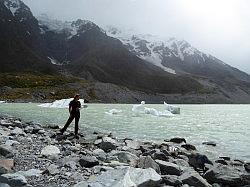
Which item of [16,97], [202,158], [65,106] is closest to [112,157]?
[202,158]

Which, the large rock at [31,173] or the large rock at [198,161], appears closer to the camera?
the large rock at [31,173]

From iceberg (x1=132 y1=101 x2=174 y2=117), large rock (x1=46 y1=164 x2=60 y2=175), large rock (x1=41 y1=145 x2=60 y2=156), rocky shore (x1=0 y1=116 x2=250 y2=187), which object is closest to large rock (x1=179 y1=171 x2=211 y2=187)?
rocky shore (x1=0 y1=116 x2=250 y2=187)

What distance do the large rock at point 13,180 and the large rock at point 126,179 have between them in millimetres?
1656

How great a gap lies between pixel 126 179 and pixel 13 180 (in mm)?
3210

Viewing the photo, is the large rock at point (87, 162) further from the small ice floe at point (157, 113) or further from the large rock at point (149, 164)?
the small ice floe at point (157, 113)

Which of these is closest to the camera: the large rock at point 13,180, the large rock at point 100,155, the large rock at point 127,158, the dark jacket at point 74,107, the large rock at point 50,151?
the large rock at point 13,180

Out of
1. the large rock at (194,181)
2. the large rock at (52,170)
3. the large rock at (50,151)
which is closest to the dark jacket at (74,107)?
the large rock at (50,151)

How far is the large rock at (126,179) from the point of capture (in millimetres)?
10750

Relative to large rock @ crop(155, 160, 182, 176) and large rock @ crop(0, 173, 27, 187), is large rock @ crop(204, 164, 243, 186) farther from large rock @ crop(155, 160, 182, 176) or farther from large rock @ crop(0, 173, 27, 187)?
large rock @ crop(0, 173, 27, 187)

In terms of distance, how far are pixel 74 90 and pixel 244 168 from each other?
17792 centimetres

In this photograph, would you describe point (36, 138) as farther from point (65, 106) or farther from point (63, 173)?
point (65, 106)

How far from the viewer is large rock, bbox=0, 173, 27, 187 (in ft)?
36.8

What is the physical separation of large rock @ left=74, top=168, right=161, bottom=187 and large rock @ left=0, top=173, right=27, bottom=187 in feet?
5.43

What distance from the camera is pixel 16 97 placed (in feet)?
525
